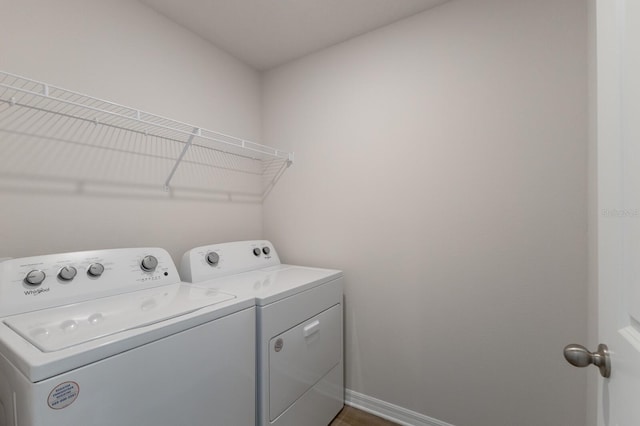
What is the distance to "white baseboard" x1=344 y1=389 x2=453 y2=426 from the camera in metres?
1.64

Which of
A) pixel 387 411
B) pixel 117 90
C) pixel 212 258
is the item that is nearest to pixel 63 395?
pixel 212 258

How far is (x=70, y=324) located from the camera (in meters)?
0.89

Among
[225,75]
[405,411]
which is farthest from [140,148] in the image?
[405,411]

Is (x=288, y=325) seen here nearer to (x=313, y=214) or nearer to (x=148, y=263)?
(x=148, y=263)

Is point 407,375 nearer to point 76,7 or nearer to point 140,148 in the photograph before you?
point 140,148

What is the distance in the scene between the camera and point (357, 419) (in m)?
1.75

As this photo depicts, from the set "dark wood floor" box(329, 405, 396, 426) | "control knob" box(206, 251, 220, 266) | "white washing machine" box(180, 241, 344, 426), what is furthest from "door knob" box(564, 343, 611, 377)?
"control knob" box(206, 251, 220, 266)

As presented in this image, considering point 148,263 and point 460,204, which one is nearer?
point 148,263

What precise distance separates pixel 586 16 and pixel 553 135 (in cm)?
53

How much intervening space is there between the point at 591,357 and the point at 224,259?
1.61m

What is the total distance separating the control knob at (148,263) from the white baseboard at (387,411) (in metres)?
1.48

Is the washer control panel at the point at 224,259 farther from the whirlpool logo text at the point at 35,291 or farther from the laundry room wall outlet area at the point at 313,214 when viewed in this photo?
the whirlpool logo text at the point at 35,291

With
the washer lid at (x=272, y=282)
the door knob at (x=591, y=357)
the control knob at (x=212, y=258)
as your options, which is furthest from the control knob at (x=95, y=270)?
the door knob at (x=591, y=357)

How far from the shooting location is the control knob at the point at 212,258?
1620 millimetres
